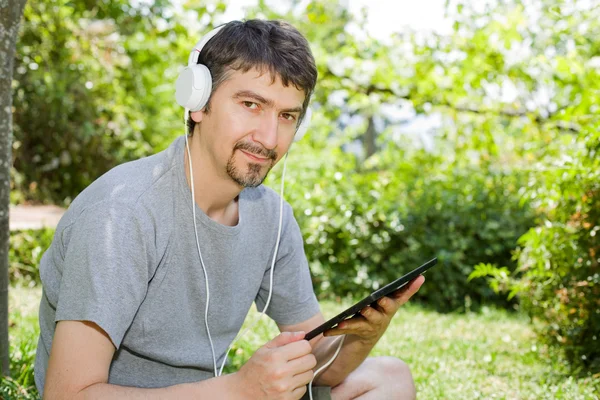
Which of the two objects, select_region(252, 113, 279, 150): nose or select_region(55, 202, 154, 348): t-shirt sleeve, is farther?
select_region(252, 113, 279, 150): nose

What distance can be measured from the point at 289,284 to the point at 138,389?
83 cm

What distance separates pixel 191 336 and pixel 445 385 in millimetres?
1697

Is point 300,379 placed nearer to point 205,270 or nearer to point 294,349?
point 294,349

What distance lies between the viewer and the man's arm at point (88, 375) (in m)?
1.56

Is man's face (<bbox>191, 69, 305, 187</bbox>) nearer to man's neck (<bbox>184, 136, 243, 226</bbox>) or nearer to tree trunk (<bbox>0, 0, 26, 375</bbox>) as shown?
man's neck (<bbox>184, 136, 243, 226</bbox>)

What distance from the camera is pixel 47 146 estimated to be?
797 cm

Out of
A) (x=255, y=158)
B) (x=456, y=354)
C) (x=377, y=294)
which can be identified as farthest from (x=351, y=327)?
(x=456, y=354)

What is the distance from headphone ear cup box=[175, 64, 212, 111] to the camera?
78.1 inches

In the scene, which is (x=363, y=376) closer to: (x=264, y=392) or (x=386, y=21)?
(x=264, y=392)

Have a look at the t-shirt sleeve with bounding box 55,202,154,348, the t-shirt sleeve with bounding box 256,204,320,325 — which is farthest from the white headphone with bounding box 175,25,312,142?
the t-shirt sleeve with bounding box 256,204,320,325

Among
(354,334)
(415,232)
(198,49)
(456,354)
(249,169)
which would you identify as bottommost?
(456,354)

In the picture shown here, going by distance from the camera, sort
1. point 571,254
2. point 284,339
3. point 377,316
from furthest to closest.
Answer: point 571,254 → point 377,316 → point 284,339

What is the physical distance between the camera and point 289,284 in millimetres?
2355

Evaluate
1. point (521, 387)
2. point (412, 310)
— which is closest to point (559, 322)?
point (521, 387)
